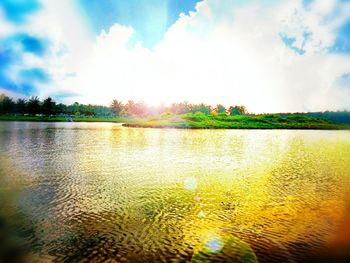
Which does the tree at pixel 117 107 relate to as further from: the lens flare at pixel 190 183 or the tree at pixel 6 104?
the lens flare at pixel 190 183

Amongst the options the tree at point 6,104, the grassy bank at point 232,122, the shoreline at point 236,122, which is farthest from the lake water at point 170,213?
the tree at point 6,104

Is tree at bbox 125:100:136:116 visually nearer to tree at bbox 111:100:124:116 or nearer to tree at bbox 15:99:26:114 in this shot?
tree at bbox 111:100:124:116

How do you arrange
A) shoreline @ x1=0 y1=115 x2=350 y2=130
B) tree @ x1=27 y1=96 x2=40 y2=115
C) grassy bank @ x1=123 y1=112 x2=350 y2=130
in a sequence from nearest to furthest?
grassy bank @ x1=123 y1=112 x2=350 y2=130 < shoreline @ x1=0 y1=115 x2=350 y2=130 < tree @ x1=27 y1=96 x2=40 y2=115

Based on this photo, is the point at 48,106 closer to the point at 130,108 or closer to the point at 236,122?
the point at 130,108

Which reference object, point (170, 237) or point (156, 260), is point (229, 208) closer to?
point (170, 237)

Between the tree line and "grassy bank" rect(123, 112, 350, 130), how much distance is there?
46974mm

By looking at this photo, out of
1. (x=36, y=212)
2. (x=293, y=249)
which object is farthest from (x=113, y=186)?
(x=293, y=249)

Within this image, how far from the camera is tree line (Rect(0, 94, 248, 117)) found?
130m

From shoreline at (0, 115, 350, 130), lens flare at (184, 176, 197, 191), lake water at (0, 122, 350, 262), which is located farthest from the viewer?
shoreline at (0, 115, 350, 130)

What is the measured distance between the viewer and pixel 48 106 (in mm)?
130250

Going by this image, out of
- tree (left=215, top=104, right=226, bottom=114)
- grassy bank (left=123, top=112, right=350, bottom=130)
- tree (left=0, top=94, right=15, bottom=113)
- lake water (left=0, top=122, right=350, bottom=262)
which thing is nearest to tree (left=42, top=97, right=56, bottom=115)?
tree (left=0, top=94, right=15, bottom=113)

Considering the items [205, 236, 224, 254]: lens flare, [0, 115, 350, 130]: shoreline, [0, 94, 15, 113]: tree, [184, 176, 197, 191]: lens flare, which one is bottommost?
[205, 236, 224, 254]: lens flare

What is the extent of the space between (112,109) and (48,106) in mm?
37291

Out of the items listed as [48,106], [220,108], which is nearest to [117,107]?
[48,106]
